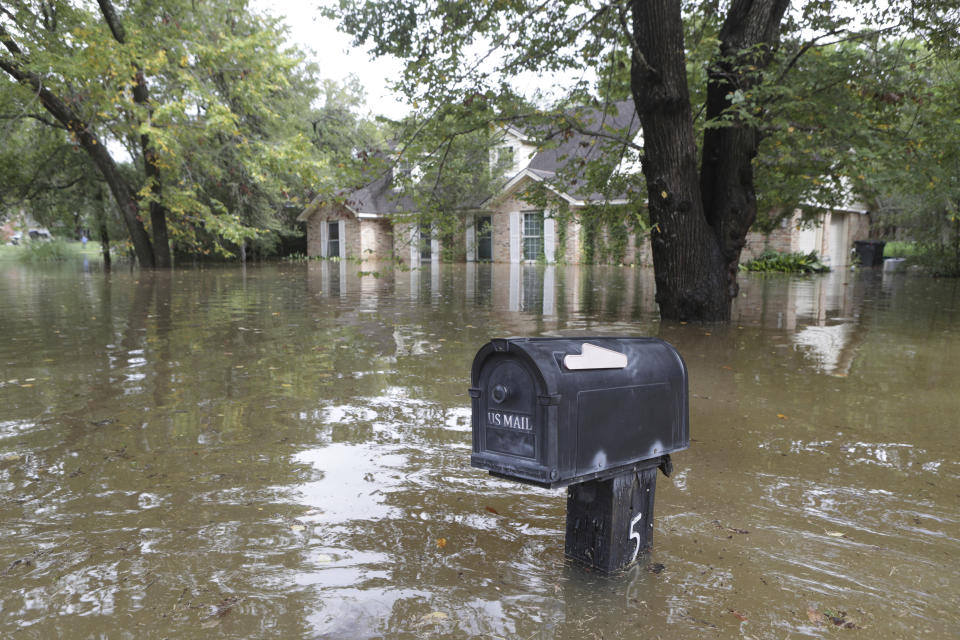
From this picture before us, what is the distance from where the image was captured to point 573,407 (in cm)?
Result: 237

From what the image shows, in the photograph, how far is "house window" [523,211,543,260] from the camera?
32.7 meters

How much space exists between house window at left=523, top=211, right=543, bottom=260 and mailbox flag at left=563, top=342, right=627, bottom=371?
30.3m

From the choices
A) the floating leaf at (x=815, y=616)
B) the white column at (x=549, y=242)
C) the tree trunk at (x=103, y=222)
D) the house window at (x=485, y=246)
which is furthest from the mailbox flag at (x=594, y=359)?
the house window at (x=485, y=246)

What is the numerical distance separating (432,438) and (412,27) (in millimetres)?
8045

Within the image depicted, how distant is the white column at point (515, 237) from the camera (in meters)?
33.2

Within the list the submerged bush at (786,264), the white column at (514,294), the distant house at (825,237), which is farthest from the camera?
the distant house at (825,237)

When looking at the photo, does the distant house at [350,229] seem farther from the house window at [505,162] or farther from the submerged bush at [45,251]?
the submerged bush at [45,251]

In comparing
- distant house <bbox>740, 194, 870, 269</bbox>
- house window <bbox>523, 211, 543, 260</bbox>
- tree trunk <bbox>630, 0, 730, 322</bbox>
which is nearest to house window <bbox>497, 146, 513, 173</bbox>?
house window <bbox>523, 211, 543, 260</bbox>

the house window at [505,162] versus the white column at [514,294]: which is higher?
the house window at [505,162]

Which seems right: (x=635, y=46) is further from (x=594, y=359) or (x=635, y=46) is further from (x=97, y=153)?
(x=97, y=153)

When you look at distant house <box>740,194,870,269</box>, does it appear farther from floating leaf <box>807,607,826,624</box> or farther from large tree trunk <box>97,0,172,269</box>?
floating leaf <box>807,607,826,624</box>

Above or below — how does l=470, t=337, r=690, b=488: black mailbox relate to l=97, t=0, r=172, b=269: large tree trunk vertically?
below

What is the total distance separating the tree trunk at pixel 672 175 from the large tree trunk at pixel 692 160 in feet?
0.04

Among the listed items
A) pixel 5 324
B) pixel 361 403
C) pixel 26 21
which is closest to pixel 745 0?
pixel 361 403
